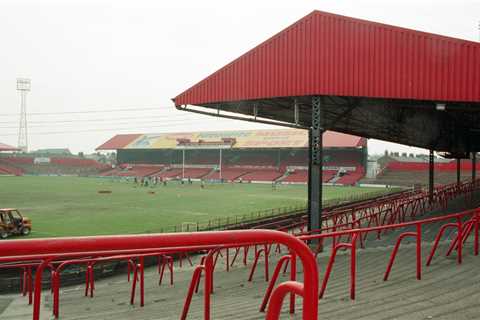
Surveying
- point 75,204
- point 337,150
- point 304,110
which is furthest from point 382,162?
point 304,110

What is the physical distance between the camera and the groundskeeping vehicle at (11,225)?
71.4 ft

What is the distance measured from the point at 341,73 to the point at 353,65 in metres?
0.42

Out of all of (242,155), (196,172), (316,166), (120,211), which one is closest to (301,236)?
(316,166)

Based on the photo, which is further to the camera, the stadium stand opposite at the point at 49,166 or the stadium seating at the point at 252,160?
the stadium stand opposite at the point at 49,166

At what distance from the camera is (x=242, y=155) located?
86.4 m

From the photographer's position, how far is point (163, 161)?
94188 millimetres

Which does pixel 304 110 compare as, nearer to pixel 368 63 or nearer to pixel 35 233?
pixel 368 63

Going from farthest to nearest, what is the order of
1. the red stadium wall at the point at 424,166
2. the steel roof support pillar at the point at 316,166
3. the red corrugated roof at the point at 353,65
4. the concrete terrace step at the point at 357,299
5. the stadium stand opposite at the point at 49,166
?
the stadium stand opposite at the point at 49,166
the red stadium wall at the point at 424,166
the steel roof support pillar at the point at 316,166
the red corrugated roof at the point at 353,65
the concrete terrace step at the point at 357,299

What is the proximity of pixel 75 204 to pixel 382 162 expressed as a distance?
68995mm

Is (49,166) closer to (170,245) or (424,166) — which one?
(424,166)

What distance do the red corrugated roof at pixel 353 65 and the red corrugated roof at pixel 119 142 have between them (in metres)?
87.5

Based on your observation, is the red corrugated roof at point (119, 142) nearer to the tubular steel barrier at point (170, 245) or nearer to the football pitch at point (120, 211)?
the football pitch at point (120, 211)

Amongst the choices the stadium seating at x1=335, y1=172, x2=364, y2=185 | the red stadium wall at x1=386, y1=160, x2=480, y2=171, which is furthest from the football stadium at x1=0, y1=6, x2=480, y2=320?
the red stadium wall at x1=386, y1=160, x2=480, y2=171

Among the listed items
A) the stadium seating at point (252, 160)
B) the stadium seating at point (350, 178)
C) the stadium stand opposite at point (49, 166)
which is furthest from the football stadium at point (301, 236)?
the stadium stand opposite at point (49, 166)
